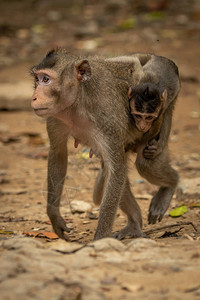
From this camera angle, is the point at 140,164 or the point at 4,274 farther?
the point at 140,164

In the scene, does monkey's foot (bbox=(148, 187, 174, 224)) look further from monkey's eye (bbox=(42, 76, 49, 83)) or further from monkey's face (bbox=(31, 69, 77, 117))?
monkey's eye (bbox=(42, 76, 49, 83))

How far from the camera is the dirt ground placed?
14.5 ft

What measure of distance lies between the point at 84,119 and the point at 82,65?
56 cm

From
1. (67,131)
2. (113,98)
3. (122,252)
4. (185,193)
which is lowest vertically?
(185,193)

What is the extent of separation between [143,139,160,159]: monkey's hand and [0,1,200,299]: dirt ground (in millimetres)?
256

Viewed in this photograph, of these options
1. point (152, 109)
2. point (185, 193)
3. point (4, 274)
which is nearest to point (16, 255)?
point (4, 274)

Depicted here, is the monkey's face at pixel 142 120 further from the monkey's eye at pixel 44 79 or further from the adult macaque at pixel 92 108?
the monkey's eye at pixel 44 79

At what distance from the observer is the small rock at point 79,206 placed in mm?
7570

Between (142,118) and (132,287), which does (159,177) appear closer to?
(142,118)

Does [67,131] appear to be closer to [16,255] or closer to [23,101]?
[16,255]

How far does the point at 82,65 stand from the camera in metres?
5.59

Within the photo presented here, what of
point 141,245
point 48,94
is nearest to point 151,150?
point 48,94

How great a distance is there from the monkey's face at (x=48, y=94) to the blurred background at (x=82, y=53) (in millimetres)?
1675

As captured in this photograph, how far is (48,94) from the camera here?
5414 mm
